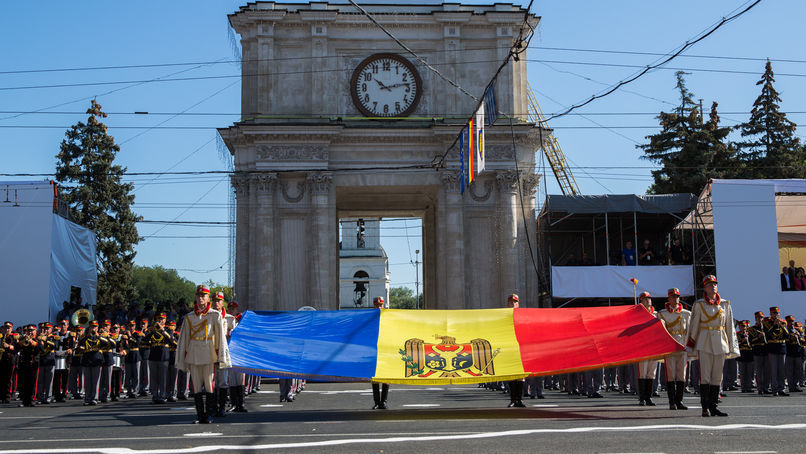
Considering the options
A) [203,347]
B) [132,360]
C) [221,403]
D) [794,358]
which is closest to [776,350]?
[794,358]

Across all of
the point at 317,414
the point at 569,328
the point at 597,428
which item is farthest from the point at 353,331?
the point at 597,428

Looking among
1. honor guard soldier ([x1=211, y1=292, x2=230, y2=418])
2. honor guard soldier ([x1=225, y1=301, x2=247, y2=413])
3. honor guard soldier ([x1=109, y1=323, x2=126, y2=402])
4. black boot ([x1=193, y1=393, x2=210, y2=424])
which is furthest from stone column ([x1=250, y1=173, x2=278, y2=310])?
black boot ([x1=193, y1=393, x2=210, y2=424])

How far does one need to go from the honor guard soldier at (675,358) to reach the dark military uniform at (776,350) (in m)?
6.49

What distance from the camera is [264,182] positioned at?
3825 cm

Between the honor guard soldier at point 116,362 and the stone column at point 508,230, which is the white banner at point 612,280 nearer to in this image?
the stone column at point 508,230

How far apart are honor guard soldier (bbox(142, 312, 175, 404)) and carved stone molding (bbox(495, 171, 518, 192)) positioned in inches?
816

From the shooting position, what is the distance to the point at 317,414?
15898mm

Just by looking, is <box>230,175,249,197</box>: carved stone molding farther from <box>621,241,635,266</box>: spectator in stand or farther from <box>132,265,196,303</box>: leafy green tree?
<box>132,265,196,303</box>: leafy green tree

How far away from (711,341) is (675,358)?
1.36 meters

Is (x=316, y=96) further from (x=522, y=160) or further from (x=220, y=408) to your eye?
(x=220, y=408)

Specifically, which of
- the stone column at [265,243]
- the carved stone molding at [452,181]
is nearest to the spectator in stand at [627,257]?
the carved stone molding at [452,181]

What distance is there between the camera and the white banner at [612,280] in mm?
36781

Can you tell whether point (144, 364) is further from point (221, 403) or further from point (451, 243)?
point (451, 243)

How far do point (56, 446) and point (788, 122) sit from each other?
5328 cm
